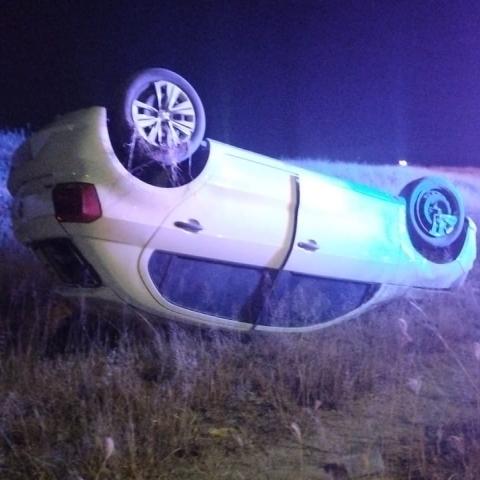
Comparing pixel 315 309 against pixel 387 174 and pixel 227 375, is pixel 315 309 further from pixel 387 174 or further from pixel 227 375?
pixel 387 174

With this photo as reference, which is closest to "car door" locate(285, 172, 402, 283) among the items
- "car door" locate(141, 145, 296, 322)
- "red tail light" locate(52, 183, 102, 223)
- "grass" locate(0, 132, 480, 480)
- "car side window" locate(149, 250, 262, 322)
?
"car door" locate(141, 145, 296, 322)

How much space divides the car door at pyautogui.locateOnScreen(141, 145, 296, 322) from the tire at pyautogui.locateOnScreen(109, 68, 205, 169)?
0.82 ft

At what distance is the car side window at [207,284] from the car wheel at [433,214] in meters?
1.67

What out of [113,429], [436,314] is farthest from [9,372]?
[436,314]

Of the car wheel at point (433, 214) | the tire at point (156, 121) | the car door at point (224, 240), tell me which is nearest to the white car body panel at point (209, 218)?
the car door at point (224, 240)

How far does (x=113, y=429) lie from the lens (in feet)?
11.1

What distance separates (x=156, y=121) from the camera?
173 inches

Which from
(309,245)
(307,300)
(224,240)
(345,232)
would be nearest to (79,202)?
(224,240)

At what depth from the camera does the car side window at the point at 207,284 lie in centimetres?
443

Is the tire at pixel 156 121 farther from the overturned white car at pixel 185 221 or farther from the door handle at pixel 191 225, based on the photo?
the door handle at pixel 191 225

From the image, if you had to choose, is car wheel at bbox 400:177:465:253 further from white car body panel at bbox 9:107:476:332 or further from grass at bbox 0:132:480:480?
grass at bbox 0:132:480:480

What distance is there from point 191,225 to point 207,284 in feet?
1.47

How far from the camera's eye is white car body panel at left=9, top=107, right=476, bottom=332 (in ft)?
13.7

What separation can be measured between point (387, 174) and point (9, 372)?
10388 millimetres
